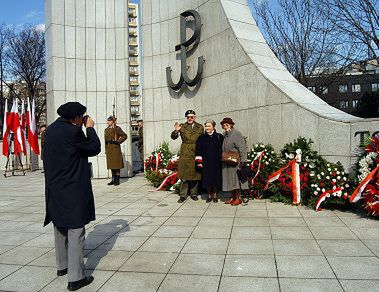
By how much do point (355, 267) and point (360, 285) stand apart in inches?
17.8

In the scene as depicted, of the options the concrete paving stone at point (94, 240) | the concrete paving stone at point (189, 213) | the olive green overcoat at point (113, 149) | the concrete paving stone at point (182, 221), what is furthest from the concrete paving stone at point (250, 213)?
the olive green overcoat at point (113, 149)

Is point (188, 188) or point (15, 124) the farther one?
point (15, 124)

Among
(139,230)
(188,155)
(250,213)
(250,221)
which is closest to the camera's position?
(139,230)

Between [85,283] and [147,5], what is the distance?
32.8ft

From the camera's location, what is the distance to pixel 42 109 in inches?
1430

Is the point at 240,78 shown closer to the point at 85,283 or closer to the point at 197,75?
the point at 197,75

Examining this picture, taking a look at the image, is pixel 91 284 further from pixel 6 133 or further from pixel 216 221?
pixel 6 133

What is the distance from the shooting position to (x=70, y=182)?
3604 mm

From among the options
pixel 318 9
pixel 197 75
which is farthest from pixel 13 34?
pixel 197 75

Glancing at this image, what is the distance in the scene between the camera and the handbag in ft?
22.9

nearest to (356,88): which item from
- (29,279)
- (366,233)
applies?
(366,233)

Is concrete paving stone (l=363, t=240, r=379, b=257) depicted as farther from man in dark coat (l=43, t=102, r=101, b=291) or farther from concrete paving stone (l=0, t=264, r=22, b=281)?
concrete paving stone (l=0, t=264, r=22, b=281)

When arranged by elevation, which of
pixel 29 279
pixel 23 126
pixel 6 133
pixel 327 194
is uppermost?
pixel 23 126

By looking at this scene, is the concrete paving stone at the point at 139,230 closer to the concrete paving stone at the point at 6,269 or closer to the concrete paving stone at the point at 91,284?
the concrete paving stone at the point at 91,284
